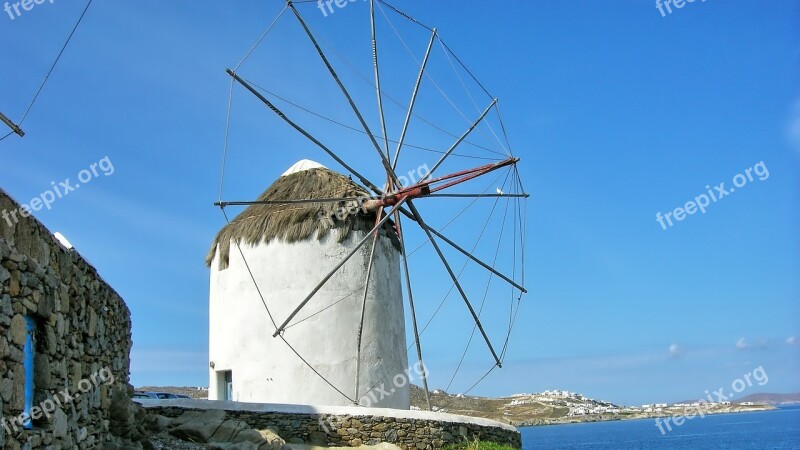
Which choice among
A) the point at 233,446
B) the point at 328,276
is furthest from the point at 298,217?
the point at 233,446

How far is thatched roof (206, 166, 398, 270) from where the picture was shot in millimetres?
16047

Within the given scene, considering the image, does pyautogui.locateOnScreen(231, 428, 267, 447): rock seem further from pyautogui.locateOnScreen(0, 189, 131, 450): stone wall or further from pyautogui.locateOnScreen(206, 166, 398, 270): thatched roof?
pyautogui.locateOnScreen(206, 166, 398, 270): thatched roof

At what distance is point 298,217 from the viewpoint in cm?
1616

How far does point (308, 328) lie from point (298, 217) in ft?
7.22

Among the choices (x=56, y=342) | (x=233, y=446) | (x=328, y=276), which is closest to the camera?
(x=56, y=342)

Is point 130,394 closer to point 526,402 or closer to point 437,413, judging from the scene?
point 437,413

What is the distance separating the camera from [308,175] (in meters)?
17.2

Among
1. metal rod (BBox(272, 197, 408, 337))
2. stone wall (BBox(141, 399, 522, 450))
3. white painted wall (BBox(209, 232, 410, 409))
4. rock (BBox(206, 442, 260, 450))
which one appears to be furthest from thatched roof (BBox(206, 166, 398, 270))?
rock (BBox(206, 442, 260, 450))

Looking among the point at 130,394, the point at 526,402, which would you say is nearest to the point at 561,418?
the point at 526,402

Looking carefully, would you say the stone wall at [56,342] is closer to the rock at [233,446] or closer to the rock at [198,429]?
the rock at [233,446]

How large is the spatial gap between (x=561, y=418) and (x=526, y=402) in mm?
4491

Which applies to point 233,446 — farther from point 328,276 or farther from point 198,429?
point 328,276

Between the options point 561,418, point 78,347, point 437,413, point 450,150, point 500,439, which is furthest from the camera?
point 561,418

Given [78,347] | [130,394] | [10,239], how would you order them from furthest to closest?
[130,394]
[78,347]
[10,239]
